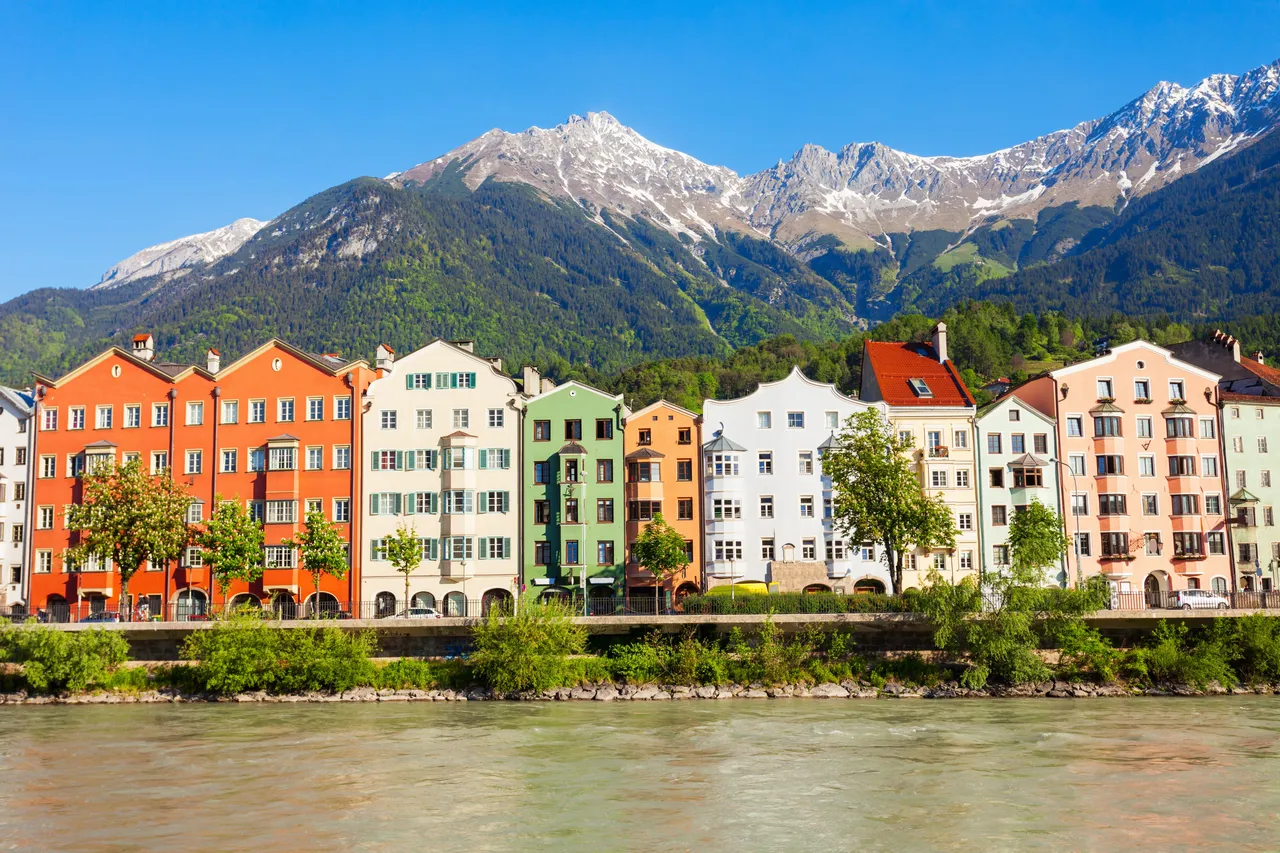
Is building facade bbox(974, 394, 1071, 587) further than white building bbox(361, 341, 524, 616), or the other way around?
building facade bbox(974, 394, 1071, 587)

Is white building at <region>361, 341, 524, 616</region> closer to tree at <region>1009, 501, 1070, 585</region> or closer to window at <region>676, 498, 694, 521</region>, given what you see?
window at <region>676, 498, 694, 521</region>

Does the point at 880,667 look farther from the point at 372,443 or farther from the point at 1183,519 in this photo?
the point at 372,443

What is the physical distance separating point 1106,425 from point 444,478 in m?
45.3

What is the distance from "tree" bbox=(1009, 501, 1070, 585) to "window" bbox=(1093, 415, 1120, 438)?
6.90 meters

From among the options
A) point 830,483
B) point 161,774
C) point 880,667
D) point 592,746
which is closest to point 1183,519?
point 830,483

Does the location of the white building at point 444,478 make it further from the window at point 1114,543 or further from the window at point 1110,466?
the window at point 1110,466

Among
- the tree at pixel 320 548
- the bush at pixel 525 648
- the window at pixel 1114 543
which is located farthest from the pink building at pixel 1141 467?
the tree at pixel 320 548

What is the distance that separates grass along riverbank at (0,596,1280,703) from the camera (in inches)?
2378

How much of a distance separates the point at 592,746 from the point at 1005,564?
136ft

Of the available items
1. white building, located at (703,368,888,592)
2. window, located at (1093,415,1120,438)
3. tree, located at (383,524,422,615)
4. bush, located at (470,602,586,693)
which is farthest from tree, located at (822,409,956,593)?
tree, located at (383,524,422,615)

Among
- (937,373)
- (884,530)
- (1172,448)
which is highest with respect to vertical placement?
(937,373)

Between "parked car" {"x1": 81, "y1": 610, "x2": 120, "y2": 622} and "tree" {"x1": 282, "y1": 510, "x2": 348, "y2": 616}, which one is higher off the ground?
"tree" {"x1": 282, "y1": 510, "x2": 348, "y2": 616}

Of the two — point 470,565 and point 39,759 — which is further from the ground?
point 470,565

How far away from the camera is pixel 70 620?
71.5 m
